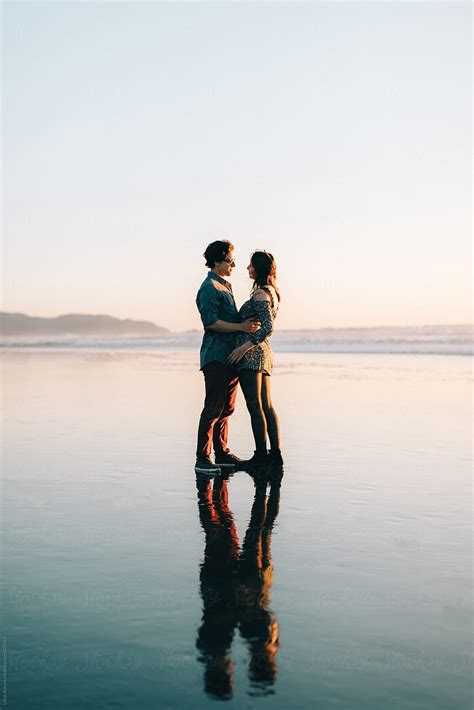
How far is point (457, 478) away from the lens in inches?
259

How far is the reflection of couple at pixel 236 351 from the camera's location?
716 cm

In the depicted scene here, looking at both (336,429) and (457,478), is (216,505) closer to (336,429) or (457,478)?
(457,478)

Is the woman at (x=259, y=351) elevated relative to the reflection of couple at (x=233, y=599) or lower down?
elevated

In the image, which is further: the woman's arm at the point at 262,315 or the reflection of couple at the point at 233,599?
the woman's arm at the point at 262,315

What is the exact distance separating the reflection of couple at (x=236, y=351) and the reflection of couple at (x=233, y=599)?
1.68 metres

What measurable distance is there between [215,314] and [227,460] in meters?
1.35

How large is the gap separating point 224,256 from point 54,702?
534 cm

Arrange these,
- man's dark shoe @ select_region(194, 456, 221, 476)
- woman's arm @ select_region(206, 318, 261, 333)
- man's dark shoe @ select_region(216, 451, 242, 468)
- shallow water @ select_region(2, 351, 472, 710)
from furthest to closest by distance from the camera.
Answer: man's dark shoe @ select_region(216, 451, 242, 468)
woman's arm @ select_region(206, 318, 261, 333)
man's dark shoe @ select_region(194, 456, 221, 476)
shallow water @ select_region(2, 351, 472, 710)

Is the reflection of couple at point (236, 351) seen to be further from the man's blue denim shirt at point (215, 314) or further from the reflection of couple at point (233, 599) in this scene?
the reflection of couple at point (233, 599)

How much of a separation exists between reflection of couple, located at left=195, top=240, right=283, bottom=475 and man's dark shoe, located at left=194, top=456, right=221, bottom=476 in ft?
0.04

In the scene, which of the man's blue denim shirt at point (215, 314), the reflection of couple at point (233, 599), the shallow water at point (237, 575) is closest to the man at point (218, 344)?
the man's blue denim shirt at point (215, 314)

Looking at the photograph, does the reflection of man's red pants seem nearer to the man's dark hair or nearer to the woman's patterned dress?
the woman's patterned dress

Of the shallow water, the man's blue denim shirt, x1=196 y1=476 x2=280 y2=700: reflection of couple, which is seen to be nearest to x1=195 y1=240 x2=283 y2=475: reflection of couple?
the man's blue denim shirt

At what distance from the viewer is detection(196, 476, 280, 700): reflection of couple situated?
2.82 m
